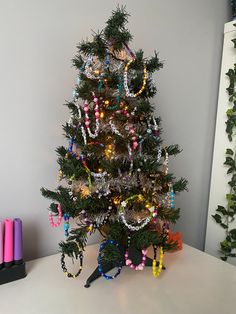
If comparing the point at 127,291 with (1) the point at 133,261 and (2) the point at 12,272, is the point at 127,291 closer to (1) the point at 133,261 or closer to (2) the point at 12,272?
(1) the point at 133,261

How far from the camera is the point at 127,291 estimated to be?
2.42 ft

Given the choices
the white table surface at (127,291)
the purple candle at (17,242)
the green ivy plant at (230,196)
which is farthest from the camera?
the green ivy plant at (230,196)

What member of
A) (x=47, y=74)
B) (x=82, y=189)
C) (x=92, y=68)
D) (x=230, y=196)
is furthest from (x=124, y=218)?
(x=230, y=196)

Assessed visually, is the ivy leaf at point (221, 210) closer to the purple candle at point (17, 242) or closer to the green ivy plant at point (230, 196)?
the green ivy plant at point (230, 196)

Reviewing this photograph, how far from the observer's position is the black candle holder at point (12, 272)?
2.45ft

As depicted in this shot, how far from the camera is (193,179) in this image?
53.1 inches

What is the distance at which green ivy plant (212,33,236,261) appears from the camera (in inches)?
49.4

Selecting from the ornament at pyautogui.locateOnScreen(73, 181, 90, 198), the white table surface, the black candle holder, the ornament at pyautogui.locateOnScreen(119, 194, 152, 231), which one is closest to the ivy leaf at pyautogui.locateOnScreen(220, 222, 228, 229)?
the white table surface

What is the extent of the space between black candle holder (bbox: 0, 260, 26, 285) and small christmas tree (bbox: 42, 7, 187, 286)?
0.14 m

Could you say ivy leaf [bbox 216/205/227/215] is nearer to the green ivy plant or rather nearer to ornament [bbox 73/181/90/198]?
the green ivy plant

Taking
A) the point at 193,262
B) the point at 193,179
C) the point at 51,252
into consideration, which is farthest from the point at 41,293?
the point at 193,179

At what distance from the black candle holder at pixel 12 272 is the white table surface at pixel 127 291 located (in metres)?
0.01

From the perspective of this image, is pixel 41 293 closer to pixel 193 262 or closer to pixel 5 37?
pixel 193 262

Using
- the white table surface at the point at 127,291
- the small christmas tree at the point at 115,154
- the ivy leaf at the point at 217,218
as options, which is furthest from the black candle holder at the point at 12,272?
the ivy leaf at the point at 217,218
